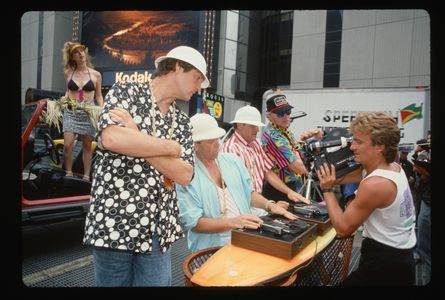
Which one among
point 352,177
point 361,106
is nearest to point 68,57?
point 352,177

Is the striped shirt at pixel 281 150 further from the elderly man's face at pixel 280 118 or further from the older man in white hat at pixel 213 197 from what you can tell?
the older man in white hat at pixel 213 197

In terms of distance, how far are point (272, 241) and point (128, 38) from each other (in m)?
16.1

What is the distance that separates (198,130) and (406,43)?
30.7 feet

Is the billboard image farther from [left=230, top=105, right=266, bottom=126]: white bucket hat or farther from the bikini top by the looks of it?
[left=230, top=105, right=266, bottom=126]: white bucket hat

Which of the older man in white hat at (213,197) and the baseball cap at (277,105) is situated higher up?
the baseball cap at (277,105)

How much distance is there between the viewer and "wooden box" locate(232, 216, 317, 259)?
1447 mm

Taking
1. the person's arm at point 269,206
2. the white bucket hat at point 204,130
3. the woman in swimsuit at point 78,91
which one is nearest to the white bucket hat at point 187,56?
the white bucket hat at point 204,130

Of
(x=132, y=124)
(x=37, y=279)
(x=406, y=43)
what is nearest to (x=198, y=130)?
(x=132, y=124)

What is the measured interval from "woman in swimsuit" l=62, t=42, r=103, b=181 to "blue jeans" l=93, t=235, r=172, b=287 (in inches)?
98.0

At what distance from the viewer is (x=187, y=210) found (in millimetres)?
1786

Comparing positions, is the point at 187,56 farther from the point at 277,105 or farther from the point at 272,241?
the point at 277,105

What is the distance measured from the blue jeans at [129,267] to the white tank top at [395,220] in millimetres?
1066

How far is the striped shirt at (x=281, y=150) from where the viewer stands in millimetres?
3047

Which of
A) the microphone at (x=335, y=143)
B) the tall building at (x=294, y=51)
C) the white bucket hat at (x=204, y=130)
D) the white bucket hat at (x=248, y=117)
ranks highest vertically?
the tall building at (x=294, y=51)
